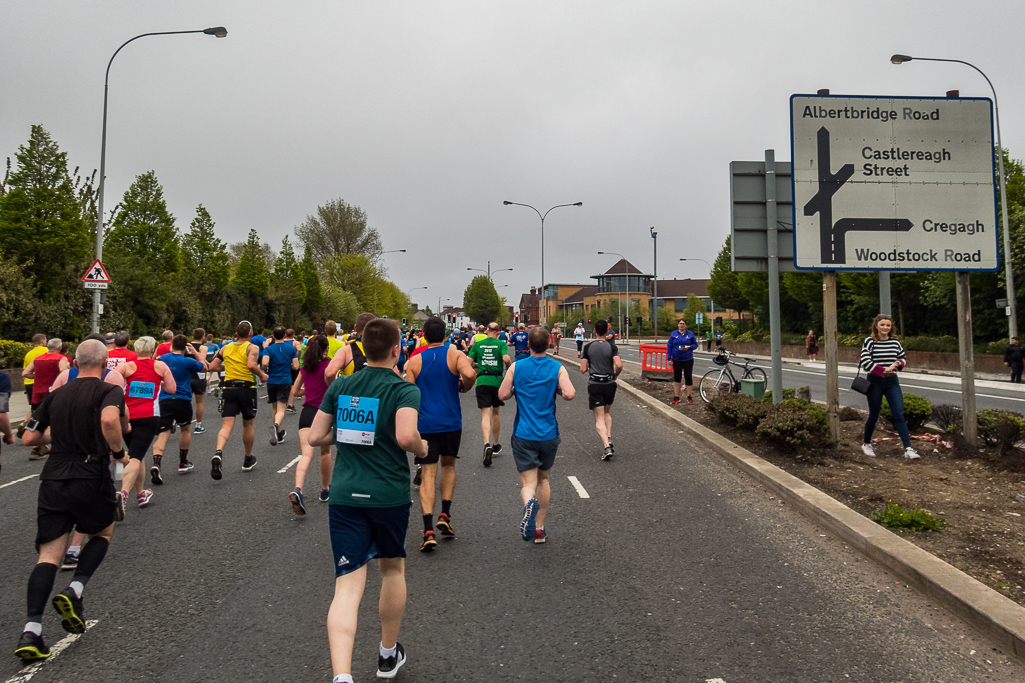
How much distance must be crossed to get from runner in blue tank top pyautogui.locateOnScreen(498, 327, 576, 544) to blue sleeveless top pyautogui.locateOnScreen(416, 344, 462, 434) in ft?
1.49

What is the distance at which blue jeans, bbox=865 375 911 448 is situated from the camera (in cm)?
Result: 876

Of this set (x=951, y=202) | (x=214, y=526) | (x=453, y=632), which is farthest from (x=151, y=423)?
(x=951, y=202)

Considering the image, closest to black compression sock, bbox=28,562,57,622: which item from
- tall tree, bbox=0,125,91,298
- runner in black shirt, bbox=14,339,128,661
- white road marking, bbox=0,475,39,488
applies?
runner in black shirt, bbox=14,339,128,661

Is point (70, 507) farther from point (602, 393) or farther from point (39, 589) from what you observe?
point (602, 393)

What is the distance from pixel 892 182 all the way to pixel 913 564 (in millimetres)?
6792

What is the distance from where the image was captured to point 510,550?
5.67m

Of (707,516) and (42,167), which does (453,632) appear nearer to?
(707,516)

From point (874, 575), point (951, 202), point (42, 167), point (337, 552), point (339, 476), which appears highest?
point (42, 167)

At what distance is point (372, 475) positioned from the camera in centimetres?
340

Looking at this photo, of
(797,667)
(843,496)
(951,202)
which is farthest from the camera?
(951,202)

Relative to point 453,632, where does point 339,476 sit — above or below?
above

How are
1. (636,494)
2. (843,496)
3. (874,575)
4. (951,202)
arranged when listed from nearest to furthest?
1. (874,575)
2. (843,496)
3. (636,494)
4. (951,202)

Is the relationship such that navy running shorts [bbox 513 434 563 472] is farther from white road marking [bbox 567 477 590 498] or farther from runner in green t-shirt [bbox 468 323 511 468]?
runner in green t-shirt [bbox 468 323 511 468]

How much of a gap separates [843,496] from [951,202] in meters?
5.33
